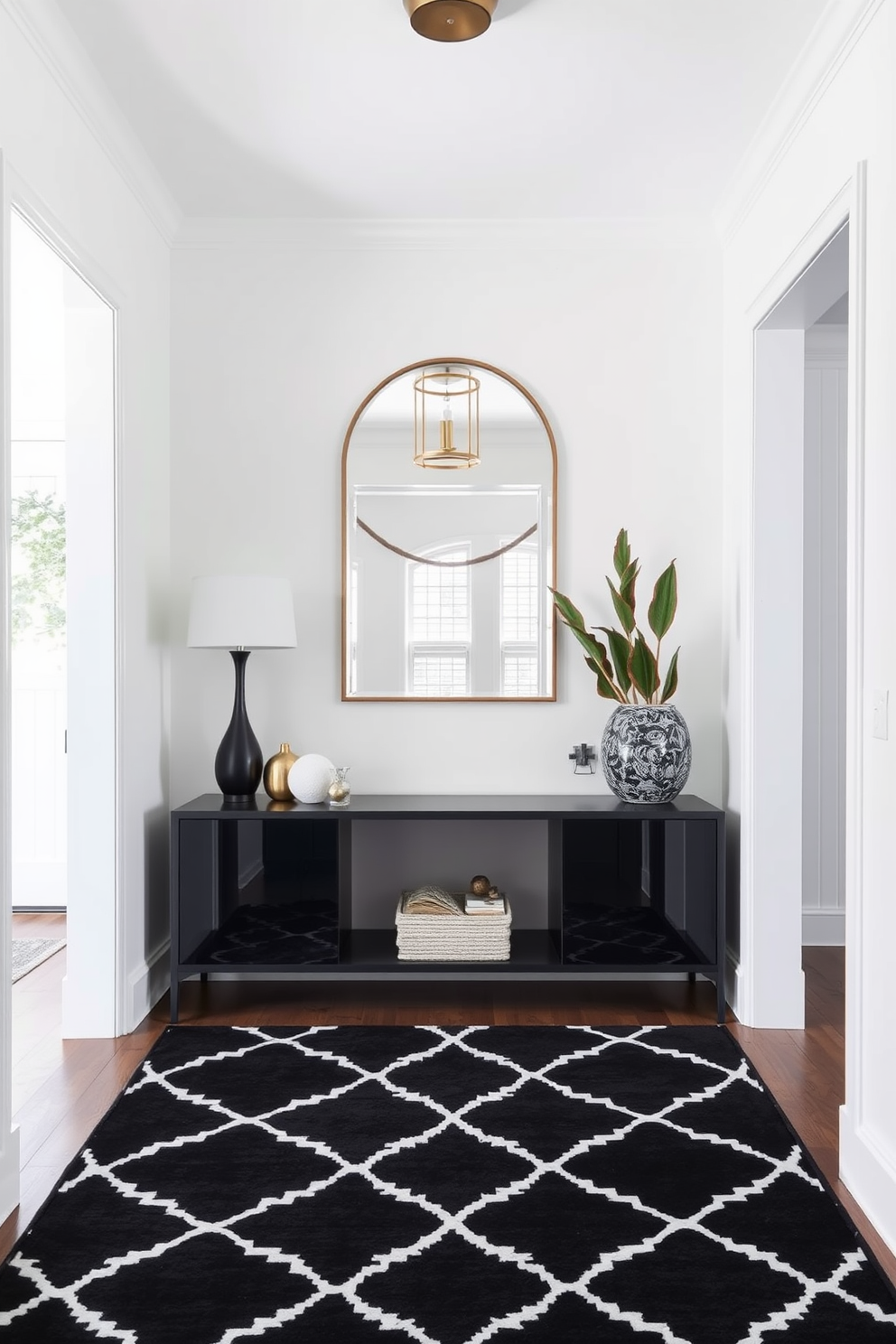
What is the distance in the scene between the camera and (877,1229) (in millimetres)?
2045

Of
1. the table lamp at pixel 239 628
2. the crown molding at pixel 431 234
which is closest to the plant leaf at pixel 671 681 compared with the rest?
the table lamp at pixel 239 628

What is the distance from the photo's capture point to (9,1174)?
215cm

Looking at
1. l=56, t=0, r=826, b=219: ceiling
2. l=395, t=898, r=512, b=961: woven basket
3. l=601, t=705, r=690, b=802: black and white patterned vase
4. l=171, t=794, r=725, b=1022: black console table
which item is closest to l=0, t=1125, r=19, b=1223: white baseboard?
l=171, t=794, r=725, b=1022: black console table

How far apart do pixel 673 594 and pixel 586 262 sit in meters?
1.27

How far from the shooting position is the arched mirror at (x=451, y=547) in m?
3.63

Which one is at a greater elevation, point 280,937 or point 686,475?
point 686,475

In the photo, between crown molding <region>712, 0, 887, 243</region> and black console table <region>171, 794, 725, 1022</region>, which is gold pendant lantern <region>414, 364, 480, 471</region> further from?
black console table <region>171, 794, 725, 1022</region>

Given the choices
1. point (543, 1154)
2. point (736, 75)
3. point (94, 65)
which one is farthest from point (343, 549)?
point (543, 1154)

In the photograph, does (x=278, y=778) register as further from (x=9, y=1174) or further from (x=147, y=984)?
(x=9, y=1174)

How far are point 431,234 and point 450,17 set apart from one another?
1.28 metres

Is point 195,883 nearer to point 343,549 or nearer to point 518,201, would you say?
point 343,549

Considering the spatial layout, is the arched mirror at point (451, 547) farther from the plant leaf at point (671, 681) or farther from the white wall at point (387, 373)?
the plant leaf at point (671, 681)

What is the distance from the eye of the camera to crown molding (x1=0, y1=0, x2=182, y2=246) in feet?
7.75

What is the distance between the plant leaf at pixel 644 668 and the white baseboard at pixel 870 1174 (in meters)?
1.49
